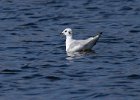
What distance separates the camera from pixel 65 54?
2506 cm

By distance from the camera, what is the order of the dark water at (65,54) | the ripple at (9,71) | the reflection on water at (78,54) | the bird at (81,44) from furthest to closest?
the bird at (81,44) → the reflection on water at (78,54) → the ripple at (9,71) → the dark water at (65,54)

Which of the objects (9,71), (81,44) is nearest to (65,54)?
(81,44)

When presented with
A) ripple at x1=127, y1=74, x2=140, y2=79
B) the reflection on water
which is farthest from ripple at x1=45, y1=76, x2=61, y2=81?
the reflection on water

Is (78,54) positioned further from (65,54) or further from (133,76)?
(133,76)

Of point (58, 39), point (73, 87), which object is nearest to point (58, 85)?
point (73, 87)

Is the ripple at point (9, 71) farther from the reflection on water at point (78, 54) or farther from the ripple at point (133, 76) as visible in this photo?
the ripple at point (133, 76)

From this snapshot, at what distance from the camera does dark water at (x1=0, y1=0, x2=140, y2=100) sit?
20250mm

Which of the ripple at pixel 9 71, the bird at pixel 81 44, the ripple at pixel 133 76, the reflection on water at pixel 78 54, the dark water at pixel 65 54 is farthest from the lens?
the bird at pixel 81 44

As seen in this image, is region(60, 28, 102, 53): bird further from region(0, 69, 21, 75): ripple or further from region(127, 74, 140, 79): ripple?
region(127, 74, 140, 79): ripple

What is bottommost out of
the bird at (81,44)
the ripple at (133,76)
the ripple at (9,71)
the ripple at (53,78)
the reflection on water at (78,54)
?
the ripple at (133,76)

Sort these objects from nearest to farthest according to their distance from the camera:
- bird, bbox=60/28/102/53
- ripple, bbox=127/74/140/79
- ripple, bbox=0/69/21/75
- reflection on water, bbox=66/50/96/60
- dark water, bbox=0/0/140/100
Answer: dark water, bbox=0/0/140/100 → ripple, bbox=127/74/140/79 → ripple, bbox=0/69/21/75 → reflection on water, bbox=66/50/96/60 → bird, bbox=60/28/102/53

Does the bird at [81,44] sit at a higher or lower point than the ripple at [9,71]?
higher

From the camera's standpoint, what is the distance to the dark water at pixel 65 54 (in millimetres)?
20250

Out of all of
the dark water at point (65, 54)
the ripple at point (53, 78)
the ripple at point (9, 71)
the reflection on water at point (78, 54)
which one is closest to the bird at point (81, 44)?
the reflection on water at point (78, 54)
